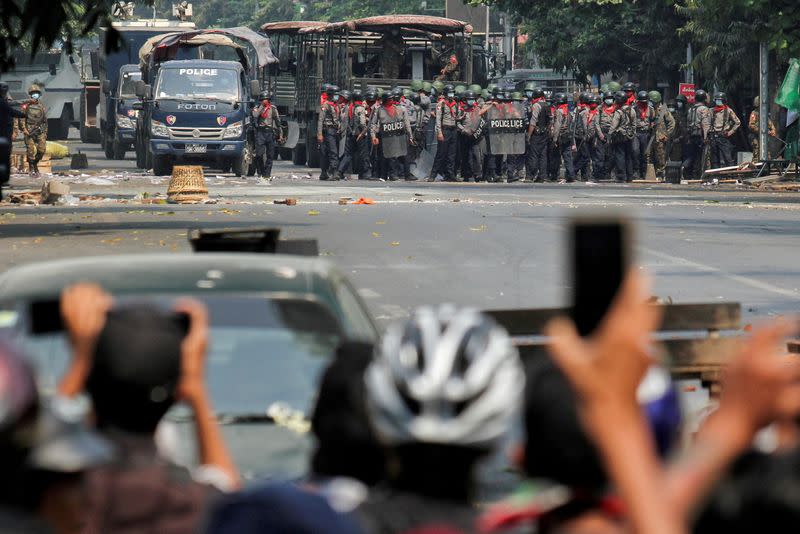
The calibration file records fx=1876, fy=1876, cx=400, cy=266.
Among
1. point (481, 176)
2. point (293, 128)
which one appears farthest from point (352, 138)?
point (293, 128)

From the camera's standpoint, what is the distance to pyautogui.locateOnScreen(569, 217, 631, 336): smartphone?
2352 mm

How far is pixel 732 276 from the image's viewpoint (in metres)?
17.4

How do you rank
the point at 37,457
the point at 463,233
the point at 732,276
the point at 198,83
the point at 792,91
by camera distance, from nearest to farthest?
the point at 37,457 < the point at 732,276 < the point at 463,233 < the point at 792,91 < the point at 198,83

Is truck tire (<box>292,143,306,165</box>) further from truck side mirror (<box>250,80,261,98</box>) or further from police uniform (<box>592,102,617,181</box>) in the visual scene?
police uniform (<box>592,102,617,181</box>)

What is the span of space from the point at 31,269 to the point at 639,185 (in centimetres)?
3410

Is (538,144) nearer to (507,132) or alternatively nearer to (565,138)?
(565,138)

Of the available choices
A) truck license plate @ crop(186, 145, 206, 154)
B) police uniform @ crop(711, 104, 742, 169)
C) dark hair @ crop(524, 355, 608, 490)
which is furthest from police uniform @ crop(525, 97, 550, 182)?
dark hair @ crop(524, 355, 608, 490)

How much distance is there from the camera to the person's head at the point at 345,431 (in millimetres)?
2967

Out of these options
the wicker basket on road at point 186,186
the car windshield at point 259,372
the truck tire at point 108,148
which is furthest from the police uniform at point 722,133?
the car windshield at point 259,372

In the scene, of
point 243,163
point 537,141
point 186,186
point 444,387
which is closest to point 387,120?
point 243,163

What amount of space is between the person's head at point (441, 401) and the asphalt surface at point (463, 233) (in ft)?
35.5

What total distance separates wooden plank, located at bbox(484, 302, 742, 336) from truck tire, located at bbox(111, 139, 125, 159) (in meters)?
45.1

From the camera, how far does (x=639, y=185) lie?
129ft

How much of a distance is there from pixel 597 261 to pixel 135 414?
0.89 meters
